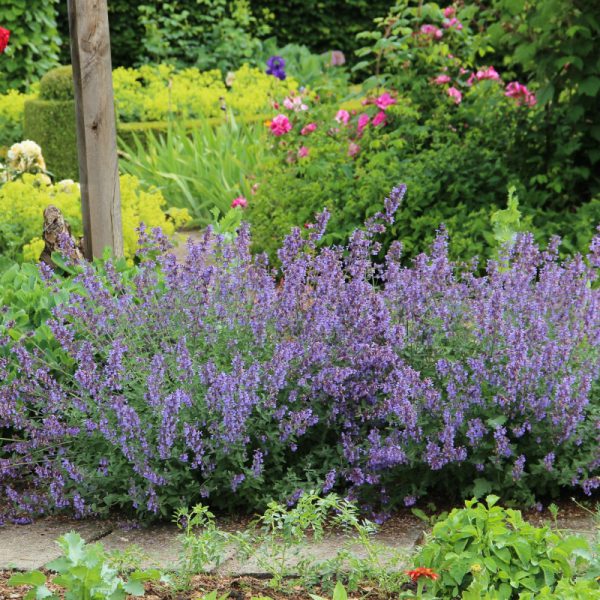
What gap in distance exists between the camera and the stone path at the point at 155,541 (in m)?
2.97

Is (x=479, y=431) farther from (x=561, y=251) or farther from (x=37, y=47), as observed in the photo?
(x=37, y=47)

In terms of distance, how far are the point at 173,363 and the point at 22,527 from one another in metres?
0.72

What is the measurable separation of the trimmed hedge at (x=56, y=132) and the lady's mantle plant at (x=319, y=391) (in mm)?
6216

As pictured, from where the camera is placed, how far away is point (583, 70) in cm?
626

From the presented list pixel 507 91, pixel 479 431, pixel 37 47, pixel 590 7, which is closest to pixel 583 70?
pixel 590 7

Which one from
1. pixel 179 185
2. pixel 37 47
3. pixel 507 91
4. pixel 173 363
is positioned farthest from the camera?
pixel 37 47

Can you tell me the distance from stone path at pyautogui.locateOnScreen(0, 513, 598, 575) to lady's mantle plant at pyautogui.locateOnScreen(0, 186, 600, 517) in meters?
0.08

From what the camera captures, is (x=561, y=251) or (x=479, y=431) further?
(x=561, y=251)

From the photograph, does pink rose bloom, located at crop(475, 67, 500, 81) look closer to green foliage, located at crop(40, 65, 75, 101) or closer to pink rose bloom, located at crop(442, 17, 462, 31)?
pink rose bloom, located at crop(442, 17, 462, 31)

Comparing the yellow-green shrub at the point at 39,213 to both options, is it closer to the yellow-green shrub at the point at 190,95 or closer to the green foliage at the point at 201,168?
the green foliage at the point at 201,168

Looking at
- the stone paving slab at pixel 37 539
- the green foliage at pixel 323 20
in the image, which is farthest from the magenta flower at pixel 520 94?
the green foliage at pixel 323 20

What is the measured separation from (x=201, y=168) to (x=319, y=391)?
5252 millimetres

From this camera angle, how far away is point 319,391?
3.48 metres

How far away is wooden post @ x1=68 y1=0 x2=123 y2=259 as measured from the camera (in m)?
4.89
